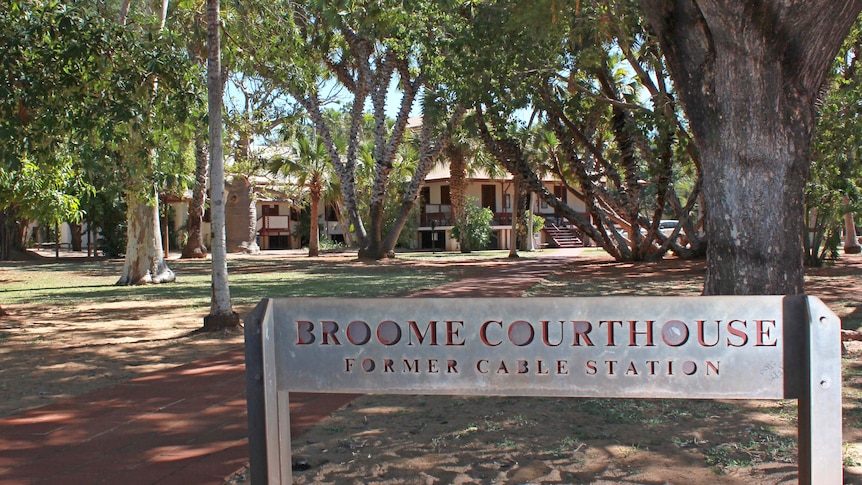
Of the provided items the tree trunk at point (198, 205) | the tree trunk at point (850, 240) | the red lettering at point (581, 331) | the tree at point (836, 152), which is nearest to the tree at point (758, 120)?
the red lettering at point (581, 331)

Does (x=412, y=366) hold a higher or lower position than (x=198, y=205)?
lower

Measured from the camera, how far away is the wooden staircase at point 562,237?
4156 centimetres

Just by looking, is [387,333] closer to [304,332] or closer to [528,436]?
[304,332]

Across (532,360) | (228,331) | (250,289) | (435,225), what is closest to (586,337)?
(532,360)

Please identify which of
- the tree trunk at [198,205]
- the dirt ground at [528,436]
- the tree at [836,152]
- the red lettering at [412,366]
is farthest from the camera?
the tree trunk at [198,205]

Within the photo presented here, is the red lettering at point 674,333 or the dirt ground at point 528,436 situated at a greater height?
the red lettering at point 674,333

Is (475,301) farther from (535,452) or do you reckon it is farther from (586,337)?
(535,452)

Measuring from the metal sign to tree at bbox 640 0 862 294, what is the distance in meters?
4.13

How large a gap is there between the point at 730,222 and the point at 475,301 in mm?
4444

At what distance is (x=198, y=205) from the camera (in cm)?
2992

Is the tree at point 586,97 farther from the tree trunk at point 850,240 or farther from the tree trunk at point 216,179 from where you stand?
the tree trunk at point 850,240

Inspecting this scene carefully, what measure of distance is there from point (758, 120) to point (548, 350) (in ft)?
14.6

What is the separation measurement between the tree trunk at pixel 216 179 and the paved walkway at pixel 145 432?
2.32 m

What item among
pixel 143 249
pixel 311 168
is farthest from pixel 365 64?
pixel 143 249
